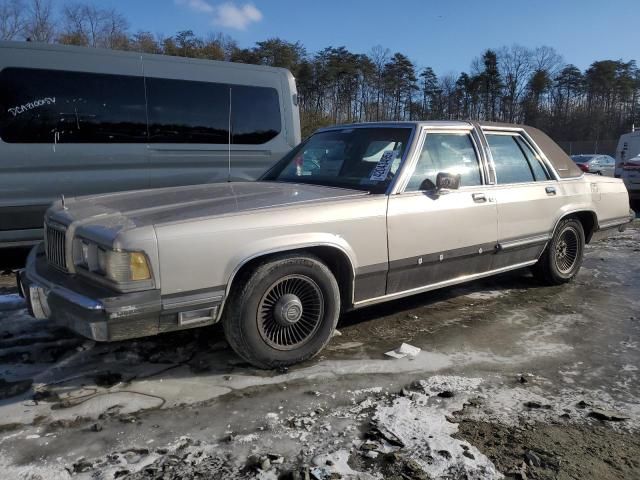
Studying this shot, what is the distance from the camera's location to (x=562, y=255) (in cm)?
549

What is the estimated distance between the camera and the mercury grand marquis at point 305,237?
2828mm

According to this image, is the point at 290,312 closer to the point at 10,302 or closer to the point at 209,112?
the point at 10,302

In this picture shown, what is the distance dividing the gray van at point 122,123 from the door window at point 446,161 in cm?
300

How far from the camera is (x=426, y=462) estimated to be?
2.39m

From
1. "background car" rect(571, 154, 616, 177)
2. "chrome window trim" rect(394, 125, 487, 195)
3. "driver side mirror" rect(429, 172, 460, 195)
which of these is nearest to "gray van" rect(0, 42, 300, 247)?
"chrome window trim" rect(394, 125, 487, 195)

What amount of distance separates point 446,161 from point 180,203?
215 centimetres

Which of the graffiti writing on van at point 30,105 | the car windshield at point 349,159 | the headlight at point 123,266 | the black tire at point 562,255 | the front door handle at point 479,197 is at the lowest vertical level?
the black tire at point 562,255

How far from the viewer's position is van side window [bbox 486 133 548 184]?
4695mm

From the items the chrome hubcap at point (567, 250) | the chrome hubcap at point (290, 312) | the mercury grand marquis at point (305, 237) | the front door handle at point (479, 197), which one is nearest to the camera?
the mercury grand marquis at point (305, 237)

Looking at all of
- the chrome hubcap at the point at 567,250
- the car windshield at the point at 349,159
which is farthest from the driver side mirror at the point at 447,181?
the chrome hubcap at the point at 567,250

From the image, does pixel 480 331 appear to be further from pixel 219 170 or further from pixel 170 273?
pixel 219 170

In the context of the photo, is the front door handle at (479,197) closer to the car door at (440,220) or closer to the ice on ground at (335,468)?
the car door at (440,220)

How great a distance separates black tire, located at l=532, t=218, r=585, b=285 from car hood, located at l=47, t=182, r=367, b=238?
2566mm

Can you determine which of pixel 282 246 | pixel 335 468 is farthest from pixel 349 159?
pixel 335 468
